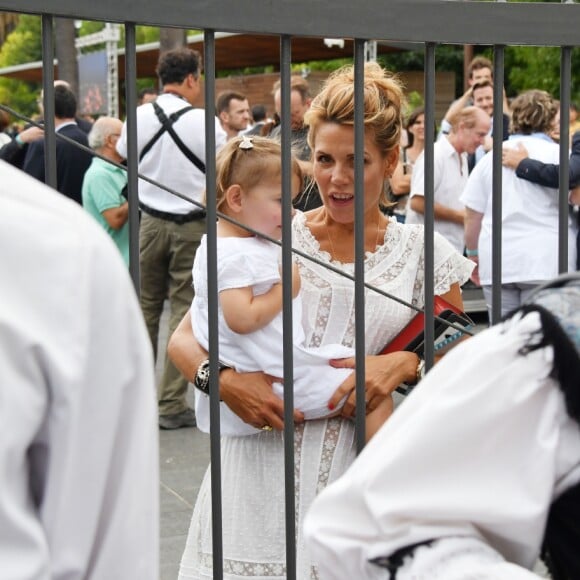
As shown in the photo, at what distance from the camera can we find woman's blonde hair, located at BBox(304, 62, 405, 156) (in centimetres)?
277

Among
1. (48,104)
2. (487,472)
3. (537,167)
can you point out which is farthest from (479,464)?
(537,167)

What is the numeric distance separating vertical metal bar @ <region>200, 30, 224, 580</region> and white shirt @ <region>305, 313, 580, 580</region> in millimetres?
1007

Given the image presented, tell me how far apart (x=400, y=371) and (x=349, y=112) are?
623 millimetres

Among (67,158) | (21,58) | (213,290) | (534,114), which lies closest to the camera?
(213,290)

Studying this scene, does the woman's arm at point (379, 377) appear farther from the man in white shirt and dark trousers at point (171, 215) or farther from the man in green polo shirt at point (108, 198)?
the man in green polo shirt at point (108, 198)

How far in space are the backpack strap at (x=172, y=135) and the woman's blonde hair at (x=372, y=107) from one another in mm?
3646

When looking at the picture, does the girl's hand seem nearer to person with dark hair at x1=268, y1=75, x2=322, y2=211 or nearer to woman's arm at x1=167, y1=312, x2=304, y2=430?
woman's arm at x1=167, y1=312, x2=304, y2=430

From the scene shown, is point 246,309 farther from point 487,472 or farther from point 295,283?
point 487,472

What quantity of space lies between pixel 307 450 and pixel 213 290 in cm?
60

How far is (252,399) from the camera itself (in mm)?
2707

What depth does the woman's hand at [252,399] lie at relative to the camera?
271 cm

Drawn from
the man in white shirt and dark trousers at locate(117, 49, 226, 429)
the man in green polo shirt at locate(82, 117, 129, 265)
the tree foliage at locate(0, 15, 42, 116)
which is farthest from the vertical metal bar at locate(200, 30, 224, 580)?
the tree foliage at locate(0, 15, 42, 116)

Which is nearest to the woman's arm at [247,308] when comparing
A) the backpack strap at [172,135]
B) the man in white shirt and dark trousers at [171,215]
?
the man in white shirt and dark trousers at [171,215]

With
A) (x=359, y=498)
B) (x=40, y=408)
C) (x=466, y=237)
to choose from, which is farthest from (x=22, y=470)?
(x=466, y=237)
